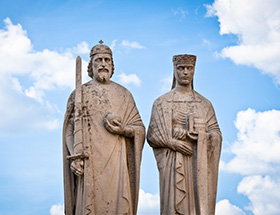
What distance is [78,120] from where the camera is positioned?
1392 cm

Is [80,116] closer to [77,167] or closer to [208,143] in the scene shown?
[77,167]

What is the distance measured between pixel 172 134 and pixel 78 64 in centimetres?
241

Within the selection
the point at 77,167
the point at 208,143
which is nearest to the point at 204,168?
the point at 208,143

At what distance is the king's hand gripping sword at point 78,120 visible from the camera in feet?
45.0

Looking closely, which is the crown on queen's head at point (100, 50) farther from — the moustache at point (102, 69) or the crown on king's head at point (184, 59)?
the crown on king's head at point (184, 59)

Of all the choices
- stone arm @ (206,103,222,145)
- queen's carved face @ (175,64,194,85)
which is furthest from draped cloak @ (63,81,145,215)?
stone arm @ (206,103,222,145)

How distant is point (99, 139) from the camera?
547 inches

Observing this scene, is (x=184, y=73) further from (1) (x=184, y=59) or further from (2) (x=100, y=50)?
(2) (x=100, y=50)

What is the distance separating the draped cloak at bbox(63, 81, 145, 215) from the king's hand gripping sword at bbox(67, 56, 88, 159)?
0.29 ft

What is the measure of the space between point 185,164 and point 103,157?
1738 mm

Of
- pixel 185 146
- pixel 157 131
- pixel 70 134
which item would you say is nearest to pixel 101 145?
pixel 70 134

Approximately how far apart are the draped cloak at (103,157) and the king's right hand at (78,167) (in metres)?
0.08

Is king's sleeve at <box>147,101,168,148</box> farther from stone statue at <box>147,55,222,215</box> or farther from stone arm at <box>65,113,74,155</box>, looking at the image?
stone arm at <box>65,113,74,155</box>

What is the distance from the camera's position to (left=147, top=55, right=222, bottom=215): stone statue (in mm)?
14094
